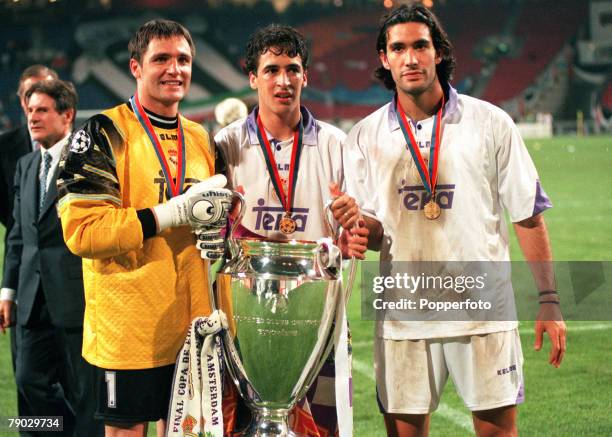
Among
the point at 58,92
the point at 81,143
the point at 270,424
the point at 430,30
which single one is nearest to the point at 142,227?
the point at 81,143

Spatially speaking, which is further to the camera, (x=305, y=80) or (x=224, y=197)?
(x=305, y=80)

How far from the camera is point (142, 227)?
96.1 inches

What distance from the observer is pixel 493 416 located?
260 cm

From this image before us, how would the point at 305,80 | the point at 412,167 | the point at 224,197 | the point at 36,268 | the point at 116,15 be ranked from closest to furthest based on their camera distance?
the point at 224,197 → the point at 412,167 → the point at 305,80 → the point at 36,268 → the point at 116,15

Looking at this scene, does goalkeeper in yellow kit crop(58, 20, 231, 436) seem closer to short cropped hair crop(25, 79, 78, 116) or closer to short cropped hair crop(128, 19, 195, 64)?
short cropped hair crop(128, 19, 195, 64)

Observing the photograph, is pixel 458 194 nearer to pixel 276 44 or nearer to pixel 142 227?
pixel 276 44

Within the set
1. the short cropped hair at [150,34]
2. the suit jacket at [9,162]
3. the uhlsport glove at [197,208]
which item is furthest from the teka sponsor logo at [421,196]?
the suit jacket at [9,162]

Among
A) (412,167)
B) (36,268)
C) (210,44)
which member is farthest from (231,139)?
(210,44)

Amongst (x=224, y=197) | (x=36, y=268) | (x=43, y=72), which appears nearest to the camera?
(x=224, y=197)

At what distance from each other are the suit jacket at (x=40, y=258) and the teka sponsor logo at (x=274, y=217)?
3.17 ft

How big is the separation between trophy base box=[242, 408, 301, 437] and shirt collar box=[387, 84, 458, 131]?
3.10 feet

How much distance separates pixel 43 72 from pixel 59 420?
185 cm

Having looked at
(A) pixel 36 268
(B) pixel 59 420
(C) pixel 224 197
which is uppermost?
(C) pixel 224 197

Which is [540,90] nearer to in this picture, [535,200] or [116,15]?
[116,15]
